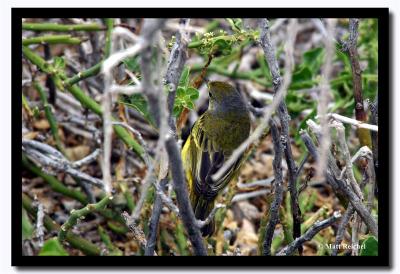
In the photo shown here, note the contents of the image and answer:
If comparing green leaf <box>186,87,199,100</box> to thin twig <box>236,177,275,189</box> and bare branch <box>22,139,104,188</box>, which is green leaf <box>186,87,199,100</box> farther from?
thin twig <box>236,177,275,189</box>

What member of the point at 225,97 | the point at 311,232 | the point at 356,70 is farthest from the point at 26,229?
the point at 356,70

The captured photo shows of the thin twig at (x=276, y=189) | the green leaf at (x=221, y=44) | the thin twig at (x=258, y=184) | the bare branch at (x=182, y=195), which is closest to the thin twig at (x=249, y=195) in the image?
the thin twig at (x=258, y=184)

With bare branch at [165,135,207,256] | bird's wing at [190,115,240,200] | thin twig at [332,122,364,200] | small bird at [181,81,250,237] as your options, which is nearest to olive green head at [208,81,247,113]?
small bird at [181,81,250,237]

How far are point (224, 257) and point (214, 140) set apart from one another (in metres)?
0.67

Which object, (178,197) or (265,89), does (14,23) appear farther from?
(265,89)

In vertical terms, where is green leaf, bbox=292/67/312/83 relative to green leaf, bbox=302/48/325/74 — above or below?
below

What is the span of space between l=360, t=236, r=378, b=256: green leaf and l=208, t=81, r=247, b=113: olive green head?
82 cm

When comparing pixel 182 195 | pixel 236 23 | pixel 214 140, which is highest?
pixel 236 23

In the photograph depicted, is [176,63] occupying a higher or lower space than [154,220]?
higher

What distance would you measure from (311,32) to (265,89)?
0.49 m

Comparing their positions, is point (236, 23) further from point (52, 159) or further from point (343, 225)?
point (52, 159)

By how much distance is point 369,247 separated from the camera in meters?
2.34

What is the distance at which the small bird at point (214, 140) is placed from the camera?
2.82 metres

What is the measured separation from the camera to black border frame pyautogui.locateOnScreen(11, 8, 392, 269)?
7.75 ft
